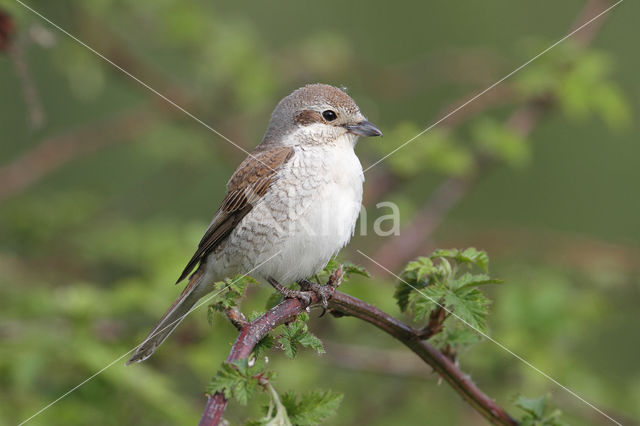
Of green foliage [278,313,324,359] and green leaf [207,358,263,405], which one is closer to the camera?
green leaf [207,358,263,405]

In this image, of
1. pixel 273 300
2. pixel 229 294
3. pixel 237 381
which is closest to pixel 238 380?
pixel 237 381

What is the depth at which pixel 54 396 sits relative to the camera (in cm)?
309

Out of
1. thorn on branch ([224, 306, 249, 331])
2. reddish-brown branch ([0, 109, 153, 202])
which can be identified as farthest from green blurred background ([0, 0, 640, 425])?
thorn on branch ([224, 306, 249, 331])

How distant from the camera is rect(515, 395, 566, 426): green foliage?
196 centimetres

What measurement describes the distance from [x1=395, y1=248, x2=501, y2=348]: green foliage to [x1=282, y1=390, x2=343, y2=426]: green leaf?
0.34 metres

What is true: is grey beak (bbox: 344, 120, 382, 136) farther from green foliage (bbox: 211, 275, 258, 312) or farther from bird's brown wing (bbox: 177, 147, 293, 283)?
green foliage (bbox: 211, 275, 258, 312)

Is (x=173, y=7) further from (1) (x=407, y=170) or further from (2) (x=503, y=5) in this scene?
(2) (x=503, y=5)

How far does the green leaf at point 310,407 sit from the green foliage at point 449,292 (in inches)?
13.3

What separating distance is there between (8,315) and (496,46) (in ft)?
21.0

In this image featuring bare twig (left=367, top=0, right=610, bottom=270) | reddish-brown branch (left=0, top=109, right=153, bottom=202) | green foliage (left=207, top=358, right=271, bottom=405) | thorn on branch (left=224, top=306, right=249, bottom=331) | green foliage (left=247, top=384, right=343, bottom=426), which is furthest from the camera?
reddish-brown branch (left=0, top=109, right=153, bottom=202)

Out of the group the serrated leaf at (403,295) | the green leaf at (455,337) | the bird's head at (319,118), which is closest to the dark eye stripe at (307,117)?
the bird's head at (319,118)

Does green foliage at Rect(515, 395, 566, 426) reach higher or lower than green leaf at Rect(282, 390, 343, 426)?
higher

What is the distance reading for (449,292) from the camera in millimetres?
1994

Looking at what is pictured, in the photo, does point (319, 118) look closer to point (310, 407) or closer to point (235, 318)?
point (235, 318)
